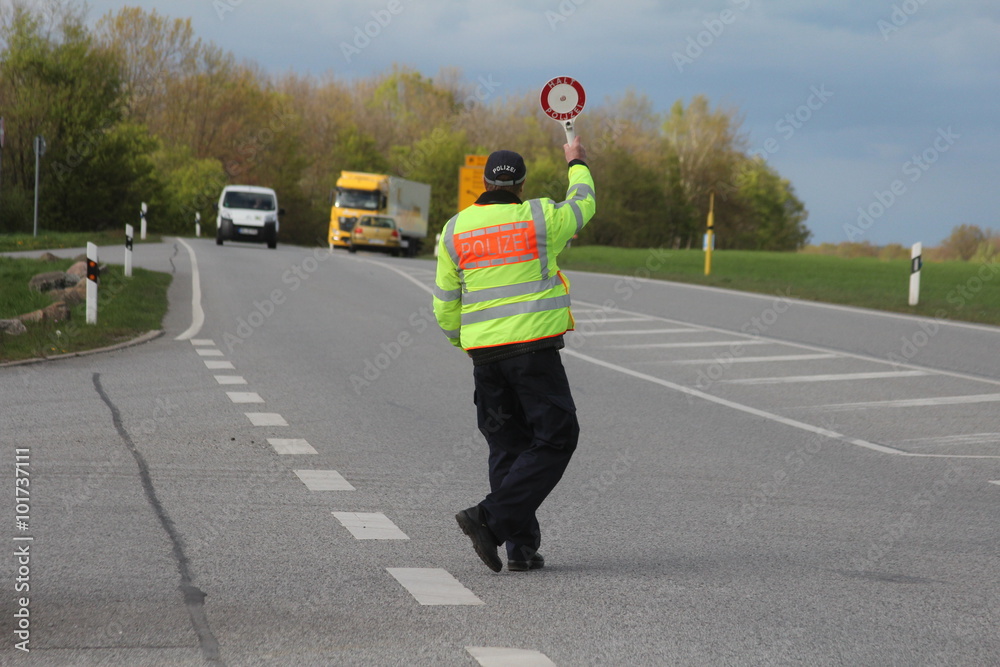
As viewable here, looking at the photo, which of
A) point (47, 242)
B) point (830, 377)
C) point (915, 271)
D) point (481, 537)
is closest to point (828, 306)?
point (915, 271)

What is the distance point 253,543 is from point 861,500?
3.53m

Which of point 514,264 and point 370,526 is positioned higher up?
point 514,264

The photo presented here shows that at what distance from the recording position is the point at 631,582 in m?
5.22

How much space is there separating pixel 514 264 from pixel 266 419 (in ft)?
14.6

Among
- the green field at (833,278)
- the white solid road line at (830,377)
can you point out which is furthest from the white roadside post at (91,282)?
the green field at (833,278)

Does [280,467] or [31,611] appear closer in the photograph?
[31,611]

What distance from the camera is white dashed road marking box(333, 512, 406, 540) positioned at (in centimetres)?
593

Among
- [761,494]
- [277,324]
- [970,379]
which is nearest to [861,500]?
[761,494]

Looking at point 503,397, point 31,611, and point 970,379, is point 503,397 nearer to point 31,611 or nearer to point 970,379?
point 31,611

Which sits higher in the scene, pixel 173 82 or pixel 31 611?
pixel 173 82

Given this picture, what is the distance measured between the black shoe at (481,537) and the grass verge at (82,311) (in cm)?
826

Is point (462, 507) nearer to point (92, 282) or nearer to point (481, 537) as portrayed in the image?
point (481, 537)

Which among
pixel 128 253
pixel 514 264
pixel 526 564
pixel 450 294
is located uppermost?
pixel 514 264

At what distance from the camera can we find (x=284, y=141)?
80812 millimetres
